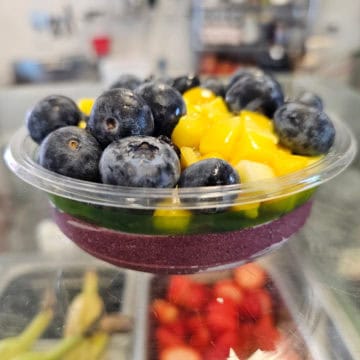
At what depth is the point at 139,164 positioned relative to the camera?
0.46 meters

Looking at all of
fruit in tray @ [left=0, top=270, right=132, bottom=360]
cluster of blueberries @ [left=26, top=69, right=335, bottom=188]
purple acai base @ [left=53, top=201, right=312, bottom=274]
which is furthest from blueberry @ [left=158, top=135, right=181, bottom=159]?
fruit in tray @ [left=0, top=270, right=132, bottom=360]

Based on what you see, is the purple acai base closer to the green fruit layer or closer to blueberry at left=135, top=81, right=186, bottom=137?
the green fruit layer

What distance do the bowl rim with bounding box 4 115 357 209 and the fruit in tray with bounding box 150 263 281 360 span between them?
135mm

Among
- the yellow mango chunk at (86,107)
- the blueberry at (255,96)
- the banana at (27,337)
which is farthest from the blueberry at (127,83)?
the banana at (27,337)

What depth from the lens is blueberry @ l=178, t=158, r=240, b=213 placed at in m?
0.46

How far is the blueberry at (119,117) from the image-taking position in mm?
501

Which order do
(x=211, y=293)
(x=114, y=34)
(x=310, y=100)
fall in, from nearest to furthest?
(x=211, y=293), (x=310, y=100), (x=114, y=34)

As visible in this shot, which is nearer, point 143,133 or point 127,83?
point 143,133

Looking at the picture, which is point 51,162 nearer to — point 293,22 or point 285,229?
point 285,229

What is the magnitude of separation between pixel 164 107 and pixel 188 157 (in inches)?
3.0

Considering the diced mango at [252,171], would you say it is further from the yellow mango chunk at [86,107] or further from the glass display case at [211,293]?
the yellow mango chunk at [86,107]

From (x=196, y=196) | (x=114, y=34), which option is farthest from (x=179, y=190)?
(x=114, y=34)

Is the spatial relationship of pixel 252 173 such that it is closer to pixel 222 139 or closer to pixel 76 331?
pixel 222 139

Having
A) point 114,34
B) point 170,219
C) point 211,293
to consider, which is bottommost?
point 114,34
